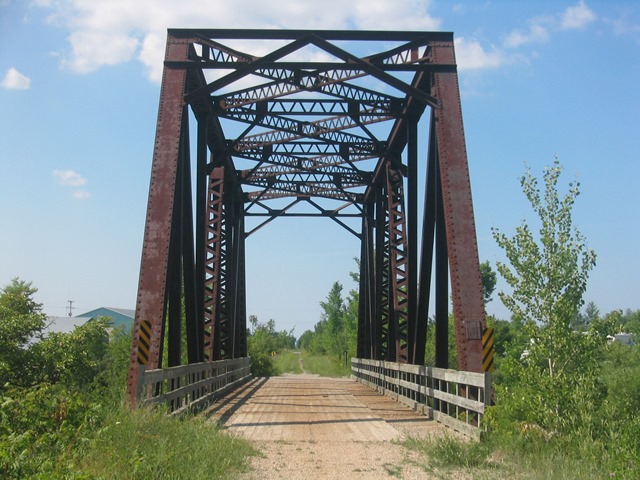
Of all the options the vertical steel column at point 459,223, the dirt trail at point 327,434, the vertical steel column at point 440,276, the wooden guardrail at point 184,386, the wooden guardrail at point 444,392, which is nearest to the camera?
the dirt trail at point 327,434

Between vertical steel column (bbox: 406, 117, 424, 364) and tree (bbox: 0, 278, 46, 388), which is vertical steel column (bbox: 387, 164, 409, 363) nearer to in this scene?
vertical steel column (bbox: 406, 117, 424, 364)

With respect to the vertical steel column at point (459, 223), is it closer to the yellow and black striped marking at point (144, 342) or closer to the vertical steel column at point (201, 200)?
the yellow and black striped marking at point (144, 342)

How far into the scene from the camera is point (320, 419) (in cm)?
1289

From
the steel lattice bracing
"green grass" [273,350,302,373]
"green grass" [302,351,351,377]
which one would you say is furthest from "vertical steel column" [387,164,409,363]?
"green grass" [273,350,302,373]

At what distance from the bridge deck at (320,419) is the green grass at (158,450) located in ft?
5.95

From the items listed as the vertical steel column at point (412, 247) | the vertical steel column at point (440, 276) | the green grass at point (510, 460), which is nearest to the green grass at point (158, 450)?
the green grass at point (510, 460)

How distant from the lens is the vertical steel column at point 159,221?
11312 mm

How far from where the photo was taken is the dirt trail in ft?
24.9

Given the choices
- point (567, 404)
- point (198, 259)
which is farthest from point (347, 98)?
point (567, 404)

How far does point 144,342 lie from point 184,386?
193cm

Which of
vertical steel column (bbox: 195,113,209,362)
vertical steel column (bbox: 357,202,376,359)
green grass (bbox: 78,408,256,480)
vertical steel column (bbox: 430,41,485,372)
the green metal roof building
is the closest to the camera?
green grass (bbox: 78,408,256,480)

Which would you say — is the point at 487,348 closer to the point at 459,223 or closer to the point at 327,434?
the point at 459,223

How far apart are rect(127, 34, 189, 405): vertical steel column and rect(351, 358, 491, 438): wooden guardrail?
192 inches

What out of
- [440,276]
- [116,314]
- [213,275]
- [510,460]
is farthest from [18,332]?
[116,314]
